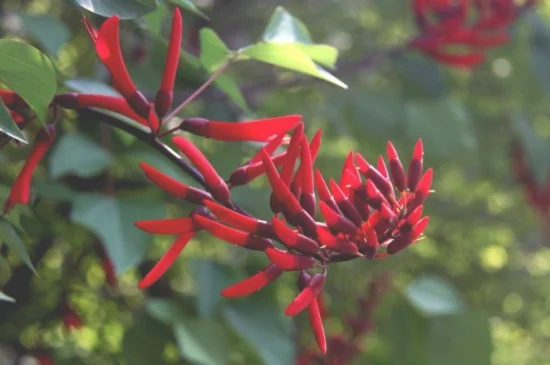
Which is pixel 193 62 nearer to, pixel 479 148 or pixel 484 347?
pixel 484 347

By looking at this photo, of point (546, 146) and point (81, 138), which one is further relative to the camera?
point (546, 146)

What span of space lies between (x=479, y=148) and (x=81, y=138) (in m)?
1.39

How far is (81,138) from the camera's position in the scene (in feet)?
3.62

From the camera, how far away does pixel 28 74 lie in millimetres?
559

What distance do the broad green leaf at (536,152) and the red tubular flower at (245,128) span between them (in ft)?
4.59

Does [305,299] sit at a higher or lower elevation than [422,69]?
higher

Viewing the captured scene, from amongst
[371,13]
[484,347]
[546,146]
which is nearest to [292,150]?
[484,347]

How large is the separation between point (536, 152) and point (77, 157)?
1.23m

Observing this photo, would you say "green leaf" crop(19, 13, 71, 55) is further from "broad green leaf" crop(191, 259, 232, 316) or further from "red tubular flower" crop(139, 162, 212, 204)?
"red tubular flower" crop(139, 162, 212, 204)

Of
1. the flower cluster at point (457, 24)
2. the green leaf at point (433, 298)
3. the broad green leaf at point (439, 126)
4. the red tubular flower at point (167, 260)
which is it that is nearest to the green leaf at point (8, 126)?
the red tubular flower at point (167, 260)

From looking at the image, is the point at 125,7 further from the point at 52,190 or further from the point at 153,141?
the point at 52,190

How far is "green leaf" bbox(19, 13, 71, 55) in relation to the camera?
44.6 inches

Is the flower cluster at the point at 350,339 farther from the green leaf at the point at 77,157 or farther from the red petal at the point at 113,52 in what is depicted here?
the red petal at the point at 113,52

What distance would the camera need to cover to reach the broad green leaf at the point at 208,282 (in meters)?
1.27
